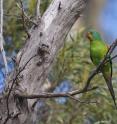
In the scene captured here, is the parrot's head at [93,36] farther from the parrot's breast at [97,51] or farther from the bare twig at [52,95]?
the bare twig at [52,95]

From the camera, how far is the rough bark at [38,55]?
79.5 inches

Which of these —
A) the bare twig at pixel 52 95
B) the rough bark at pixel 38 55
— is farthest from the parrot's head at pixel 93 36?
the bare twig at pixel 52 95

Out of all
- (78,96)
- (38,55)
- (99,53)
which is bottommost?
(78,96)

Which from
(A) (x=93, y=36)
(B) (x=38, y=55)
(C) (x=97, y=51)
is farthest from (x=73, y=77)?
(B) (x=38, y=55)

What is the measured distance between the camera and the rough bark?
2.02 m

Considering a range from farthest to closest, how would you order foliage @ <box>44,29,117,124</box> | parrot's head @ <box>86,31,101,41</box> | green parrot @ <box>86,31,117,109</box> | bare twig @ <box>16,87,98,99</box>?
foliage @ <box>44,29,117,124</box> < parrot's head @ <box>86,31,101,41</box> < green parrot @ <box>86,31,117,109</box> < bare twig @ <box>16,87,98,99</box>

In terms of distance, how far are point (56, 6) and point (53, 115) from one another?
4.12ft

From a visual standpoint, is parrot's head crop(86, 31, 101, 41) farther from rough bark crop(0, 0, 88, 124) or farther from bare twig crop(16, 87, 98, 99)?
bare twig crop(16, 87, 98, 99)

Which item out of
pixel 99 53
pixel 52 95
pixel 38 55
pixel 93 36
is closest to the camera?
pixel 52 95

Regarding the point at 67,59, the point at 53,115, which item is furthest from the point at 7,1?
the point at 53,115

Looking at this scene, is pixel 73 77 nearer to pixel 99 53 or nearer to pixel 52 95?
pixel 99 53

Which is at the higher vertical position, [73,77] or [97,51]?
[97,51]

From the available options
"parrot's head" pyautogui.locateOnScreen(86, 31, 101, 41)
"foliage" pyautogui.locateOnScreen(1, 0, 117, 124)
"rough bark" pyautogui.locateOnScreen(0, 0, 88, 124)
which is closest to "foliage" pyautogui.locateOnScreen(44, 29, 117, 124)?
"foliage" pyautogui.locateOnScreen(1, 0, 117, 124)

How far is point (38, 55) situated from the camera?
2.06 metres
